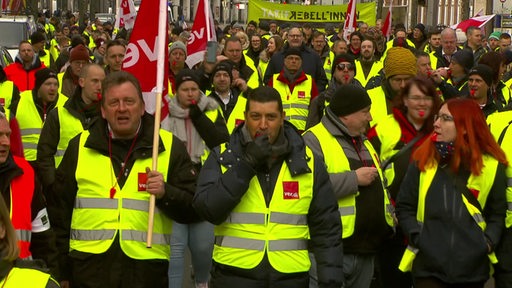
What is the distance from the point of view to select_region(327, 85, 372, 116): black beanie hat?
23.5 feet

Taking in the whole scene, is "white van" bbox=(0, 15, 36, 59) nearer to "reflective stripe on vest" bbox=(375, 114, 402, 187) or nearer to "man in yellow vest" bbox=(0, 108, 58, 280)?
"reflective stripe on vest" bbox=(375, 114, 402, 187)

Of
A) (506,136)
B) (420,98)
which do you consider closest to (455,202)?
(506,136)

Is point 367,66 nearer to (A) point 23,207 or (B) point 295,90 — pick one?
(B) point 295,90

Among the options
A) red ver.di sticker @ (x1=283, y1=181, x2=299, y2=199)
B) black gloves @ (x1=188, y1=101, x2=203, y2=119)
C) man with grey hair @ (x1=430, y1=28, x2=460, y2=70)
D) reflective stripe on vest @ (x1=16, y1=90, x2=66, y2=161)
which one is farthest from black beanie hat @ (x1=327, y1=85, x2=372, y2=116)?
man with grey hair @ (x1=430, y1=28, x2=460, y2=70)

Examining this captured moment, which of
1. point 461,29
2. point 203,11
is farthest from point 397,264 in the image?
point 461,29

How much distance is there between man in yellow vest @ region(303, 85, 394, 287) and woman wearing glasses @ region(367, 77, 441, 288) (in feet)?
1.24

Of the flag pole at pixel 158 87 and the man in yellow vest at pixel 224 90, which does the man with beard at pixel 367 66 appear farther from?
the flag pole at pixel 158 87

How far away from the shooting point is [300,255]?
19.8ft

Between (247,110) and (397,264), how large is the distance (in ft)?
6.29

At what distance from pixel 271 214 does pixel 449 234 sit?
1.06 m

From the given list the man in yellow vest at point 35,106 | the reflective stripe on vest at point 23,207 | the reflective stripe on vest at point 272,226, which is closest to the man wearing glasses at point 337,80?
the man in yellow vest at point 35,106

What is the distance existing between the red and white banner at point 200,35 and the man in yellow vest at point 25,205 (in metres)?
6.83

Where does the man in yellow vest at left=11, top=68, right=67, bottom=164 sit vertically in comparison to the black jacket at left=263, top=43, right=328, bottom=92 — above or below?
below

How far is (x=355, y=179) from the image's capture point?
690cm
